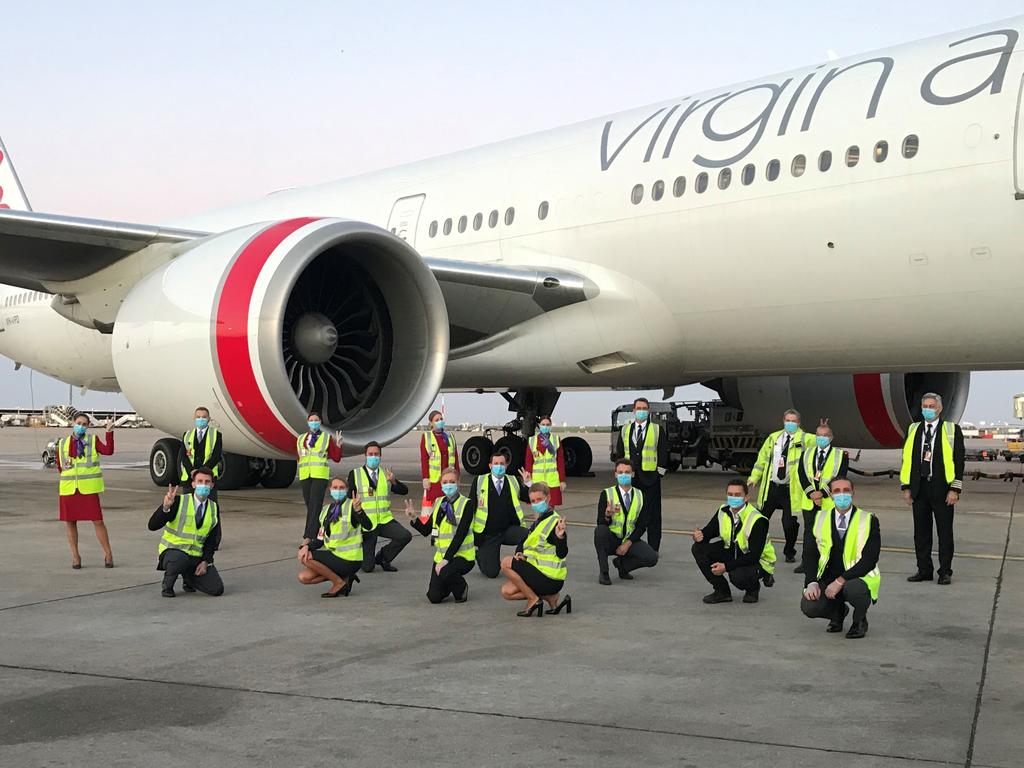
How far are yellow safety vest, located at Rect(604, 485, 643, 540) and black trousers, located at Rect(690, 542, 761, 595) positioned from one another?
833mm

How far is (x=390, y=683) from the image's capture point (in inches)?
180

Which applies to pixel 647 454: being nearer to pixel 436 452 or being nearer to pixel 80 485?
pixel 436 452

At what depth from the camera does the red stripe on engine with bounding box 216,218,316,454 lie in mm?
9555

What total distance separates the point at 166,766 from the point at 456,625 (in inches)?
97.0

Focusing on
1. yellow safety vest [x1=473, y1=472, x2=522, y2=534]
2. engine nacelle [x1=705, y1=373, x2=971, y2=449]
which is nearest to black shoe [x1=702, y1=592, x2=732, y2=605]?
yellow safety vest [x1=473, y1=472, x2=522, y2=534]

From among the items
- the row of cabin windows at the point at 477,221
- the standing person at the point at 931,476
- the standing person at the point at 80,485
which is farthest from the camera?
the row of cabin windows at the point at 477,221

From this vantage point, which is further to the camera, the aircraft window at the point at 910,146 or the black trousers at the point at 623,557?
the aircraft window at the point at 910,146

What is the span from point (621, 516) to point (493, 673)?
9.21 ft

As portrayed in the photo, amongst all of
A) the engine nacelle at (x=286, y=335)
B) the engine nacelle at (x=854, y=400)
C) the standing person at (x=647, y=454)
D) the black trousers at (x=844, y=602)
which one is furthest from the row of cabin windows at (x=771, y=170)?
the black trousers at (x=844, y=602)

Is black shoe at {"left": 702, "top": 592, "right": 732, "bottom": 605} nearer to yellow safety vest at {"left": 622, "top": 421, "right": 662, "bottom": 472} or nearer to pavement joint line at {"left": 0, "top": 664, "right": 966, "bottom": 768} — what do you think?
yellow safety vest at {"left": 622, "top": 421, "right": 662, "bottom": 472}

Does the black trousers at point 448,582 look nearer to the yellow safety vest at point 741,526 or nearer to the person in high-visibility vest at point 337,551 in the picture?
the person in high-visibility vest at point 337,551

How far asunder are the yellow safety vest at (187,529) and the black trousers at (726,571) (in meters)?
2.95

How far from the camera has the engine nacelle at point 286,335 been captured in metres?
9.59

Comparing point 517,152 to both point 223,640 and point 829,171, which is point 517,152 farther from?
point 223,640
